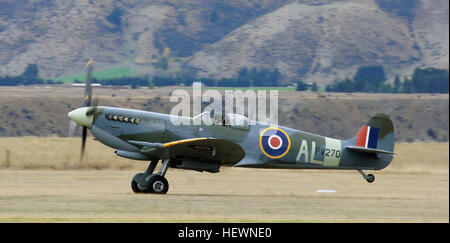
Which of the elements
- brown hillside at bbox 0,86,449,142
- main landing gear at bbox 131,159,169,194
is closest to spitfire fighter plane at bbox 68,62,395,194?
main landing gear at bbox 131,159,169,194

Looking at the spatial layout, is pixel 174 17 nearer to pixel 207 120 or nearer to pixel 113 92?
pixel 113 92

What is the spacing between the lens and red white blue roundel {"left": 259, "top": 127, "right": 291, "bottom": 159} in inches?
714

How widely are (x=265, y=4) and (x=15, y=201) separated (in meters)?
117

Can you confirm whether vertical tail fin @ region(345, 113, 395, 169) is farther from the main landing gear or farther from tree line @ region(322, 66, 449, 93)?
tree line @ region(322, 66, 449, 93)

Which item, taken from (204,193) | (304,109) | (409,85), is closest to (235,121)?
(204,193)

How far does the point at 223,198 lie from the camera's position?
57.3 ft

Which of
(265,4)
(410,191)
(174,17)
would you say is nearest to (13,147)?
(410,191)

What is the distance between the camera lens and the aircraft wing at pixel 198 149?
1711 centimetres

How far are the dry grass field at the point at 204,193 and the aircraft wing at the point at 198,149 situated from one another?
957mm

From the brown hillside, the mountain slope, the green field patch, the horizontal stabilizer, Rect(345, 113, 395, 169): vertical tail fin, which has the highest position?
the mountain slope

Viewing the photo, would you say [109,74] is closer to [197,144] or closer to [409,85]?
[409,85]

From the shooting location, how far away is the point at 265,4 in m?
130

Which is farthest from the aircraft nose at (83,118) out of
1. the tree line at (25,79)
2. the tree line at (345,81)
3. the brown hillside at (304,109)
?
the tree line at (345,81)

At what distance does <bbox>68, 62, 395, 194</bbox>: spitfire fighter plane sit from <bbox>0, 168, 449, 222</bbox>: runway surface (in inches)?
32.5
